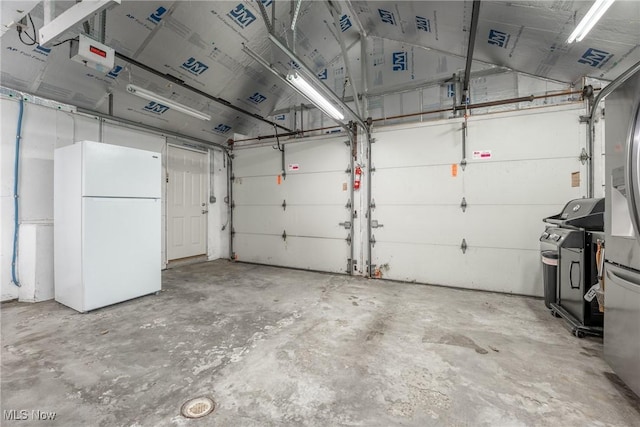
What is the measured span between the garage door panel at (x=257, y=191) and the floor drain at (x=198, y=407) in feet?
12.3

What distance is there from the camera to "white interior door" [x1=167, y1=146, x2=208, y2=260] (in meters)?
4.78

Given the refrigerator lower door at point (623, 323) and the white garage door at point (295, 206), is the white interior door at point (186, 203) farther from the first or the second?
the refrigerator lower door at point (623, 323)

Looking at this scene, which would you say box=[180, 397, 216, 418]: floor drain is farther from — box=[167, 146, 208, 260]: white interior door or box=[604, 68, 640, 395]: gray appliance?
box=[167, 146, 208, 260]: white interior door

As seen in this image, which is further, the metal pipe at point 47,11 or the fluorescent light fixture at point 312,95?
the fluorescent light fixture at point 312,95

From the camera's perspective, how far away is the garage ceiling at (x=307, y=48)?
2711mm

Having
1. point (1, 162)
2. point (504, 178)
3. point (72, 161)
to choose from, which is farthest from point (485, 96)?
point (1, 162)

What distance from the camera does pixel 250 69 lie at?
14.0 feet

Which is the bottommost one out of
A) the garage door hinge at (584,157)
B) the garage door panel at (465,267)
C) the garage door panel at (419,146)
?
the garage door panel at (465,267)

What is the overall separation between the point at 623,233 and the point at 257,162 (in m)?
4.98

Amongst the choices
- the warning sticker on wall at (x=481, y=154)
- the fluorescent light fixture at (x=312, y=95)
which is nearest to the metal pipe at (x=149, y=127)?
the fluorescent light fixture at (x=312, y=95)

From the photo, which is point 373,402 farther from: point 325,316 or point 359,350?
point 325,316

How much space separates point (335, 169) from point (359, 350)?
3067 millimetres

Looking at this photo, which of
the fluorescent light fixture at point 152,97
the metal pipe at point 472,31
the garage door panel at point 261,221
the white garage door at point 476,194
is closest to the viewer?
the metal pipe at point 472,31

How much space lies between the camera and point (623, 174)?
1508mm
